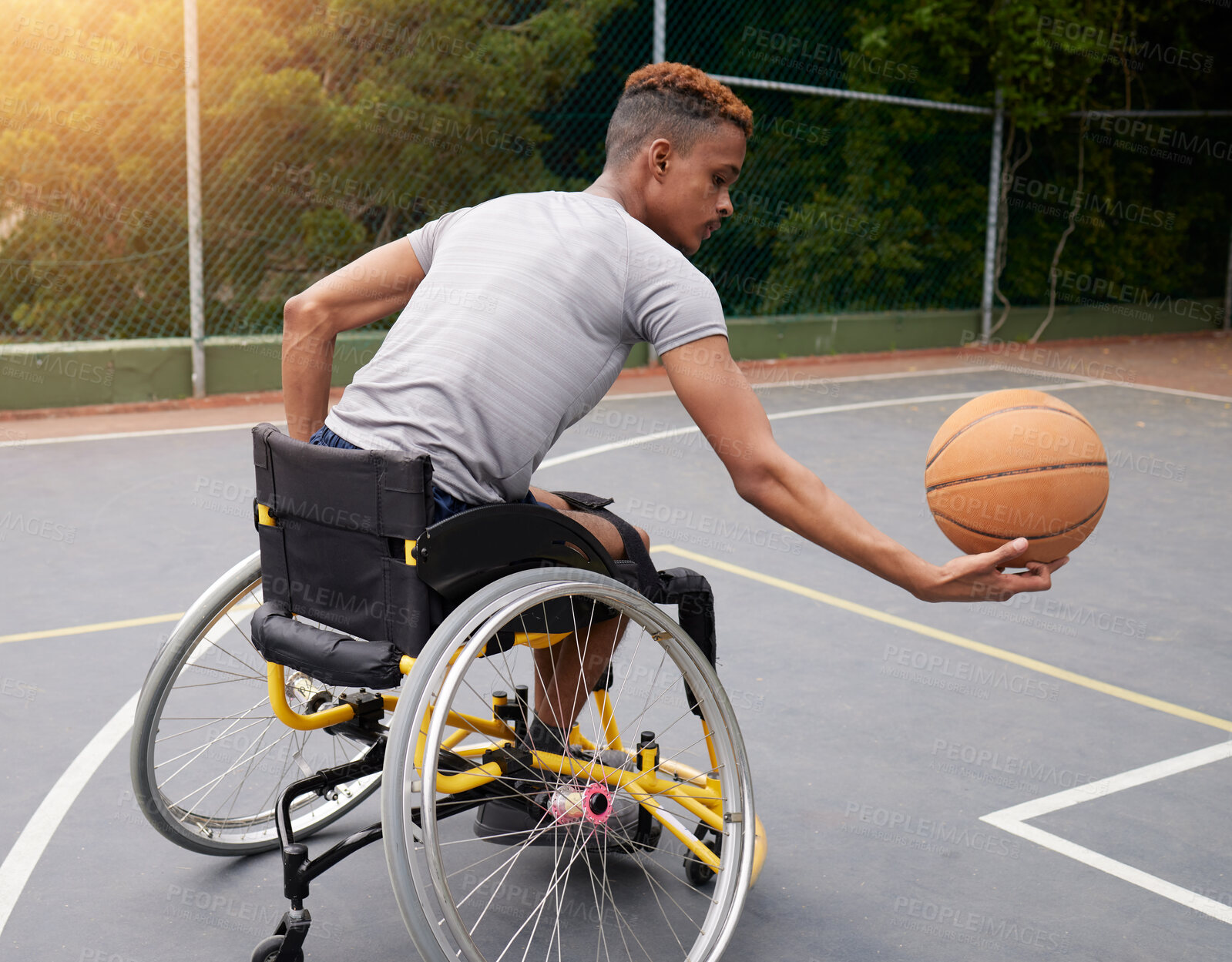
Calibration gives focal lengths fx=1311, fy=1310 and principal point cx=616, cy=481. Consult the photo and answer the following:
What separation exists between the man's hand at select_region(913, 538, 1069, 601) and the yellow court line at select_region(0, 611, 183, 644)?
3.06 metres

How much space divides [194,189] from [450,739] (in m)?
6.75

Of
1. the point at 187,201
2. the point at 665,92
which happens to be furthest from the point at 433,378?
the point at 187,201

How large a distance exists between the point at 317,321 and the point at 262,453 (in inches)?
16.2

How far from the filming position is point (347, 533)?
8.18 feet

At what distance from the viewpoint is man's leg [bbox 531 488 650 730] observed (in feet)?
9.15

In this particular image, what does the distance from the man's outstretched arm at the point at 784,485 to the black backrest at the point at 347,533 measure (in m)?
0.55

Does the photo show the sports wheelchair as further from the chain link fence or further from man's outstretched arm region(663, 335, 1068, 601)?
the chain link fence

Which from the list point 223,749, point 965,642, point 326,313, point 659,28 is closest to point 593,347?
point 326,313

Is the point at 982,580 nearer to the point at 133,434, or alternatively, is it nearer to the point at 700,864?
the point at 700,864

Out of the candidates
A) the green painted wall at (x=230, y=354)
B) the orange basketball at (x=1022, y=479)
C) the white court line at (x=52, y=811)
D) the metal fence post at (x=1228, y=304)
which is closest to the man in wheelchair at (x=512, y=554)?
the orange basketball at (x=1022, y=479)

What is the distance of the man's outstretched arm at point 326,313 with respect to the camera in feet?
9.59

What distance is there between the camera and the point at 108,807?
3.34 m

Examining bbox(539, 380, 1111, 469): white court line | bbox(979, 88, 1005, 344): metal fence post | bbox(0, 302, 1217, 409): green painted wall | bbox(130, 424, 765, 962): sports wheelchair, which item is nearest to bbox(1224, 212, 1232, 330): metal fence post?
bbox(979, 88, 1005, 344): metal fence post

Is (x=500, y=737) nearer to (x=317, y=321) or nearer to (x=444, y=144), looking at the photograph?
(x=317, y=321)
